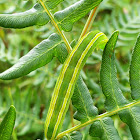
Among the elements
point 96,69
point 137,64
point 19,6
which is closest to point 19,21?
point 137,64

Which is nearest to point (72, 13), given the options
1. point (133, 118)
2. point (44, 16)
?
point (44, 16)

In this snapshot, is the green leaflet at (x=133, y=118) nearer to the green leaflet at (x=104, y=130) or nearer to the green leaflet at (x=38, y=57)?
the green leaflet at (x=104, y=130)

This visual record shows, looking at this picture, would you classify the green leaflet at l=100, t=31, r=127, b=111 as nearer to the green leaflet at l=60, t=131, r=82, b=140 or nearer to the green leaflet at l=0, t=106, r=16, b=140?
the green leaflet at l=60, t=131, r=82, b=140

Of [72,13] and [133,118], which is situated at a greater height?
[72,13]

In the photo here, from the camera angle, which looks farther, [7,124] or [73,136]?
[73,136]

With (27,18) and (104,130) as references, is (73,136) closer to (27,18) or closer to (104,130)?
(104,130)

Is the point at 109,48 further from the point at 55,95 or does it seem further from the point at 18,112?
the point at 18,112

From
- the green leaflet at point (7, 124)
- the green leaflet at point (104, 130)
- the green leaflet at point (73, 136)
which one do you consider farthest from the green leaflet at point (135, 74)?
the green leaflet at point (7, 124)
